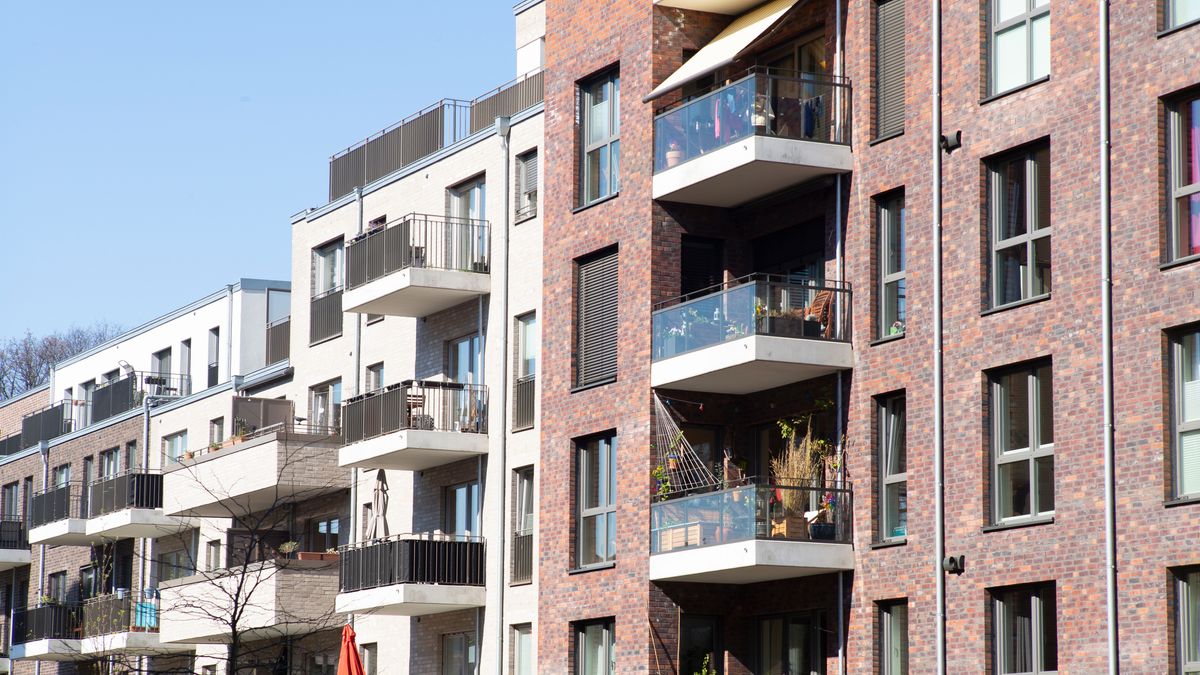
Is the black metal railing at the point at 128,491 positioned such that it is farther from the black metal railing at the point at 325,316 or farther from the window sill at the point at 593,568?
the window sill at the point at 593,568

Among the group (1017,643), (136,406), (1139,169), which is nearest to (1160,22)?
(1139,169)

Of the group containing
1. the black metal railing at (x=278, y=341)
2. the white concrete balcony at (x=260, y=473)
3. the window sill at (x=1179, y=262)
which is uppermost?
the black metal railing at (x=278, y=341)

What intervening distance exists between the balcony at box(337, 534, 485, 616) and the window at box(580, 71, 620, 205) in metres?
6.56

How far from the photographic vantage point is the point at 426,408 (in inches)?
1480

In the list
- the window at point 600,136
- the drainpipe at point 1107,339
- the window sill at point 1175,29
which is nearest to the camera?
the drainpipe at point 1107,339

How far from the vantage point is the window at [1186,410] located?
76.7 feet

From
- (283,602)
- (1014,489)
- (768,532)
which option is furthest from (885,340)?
(283,602)

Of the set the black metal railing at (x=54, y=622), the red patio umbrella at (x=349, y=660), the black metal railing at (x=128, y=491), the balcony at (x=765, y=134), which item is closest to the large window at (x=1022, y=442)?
the balcony at (x=765, y=134)

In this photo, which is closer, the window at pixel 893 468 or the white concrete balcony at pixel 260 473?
the window at pixel 893 468

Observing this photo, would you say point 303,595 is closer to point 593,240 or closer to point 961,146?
point 593,240

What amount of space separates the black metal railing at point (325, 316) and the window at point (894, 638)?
17.7m

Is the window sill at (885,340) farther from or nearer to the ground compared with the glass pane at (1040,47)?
nearer to the ground

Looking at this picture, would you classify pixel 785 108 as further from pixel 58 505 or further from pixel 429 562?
pixel 58 505

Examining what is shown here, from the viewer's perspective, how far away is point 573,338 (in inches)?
1321
